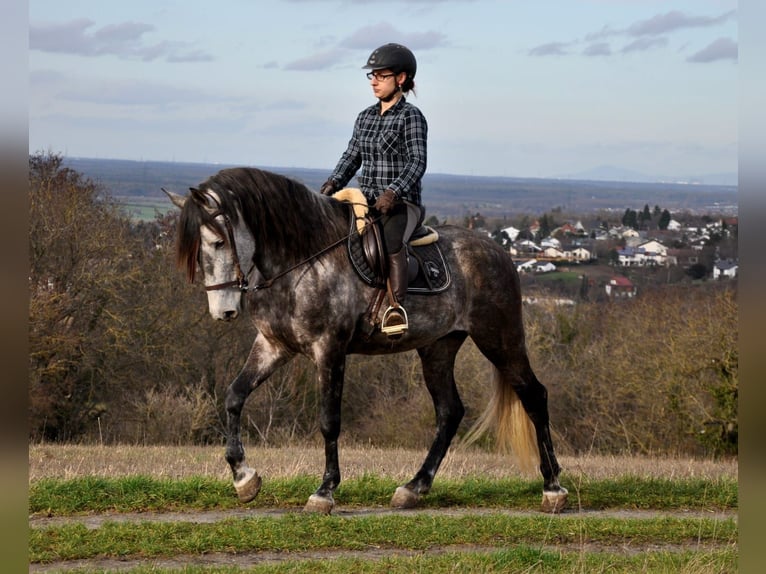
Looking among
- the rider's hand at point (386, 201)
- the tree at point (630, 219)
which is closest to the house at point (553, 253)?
the tree at point (630, 219)

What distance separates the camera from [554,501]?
8586mm

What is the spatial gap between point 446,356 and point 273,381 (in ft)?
92.7

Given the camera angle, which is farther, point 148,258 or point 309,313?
point 148,258

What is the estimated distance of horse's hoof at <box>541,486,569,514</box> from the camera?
8.57m

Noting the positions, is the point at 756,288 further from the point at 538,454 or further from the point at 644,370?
the point at 644,370

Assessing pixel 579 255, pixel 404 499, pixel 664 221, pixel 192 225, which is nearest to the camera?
pixel 192 225

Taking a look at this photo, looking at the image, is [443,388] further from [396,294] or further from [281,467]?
[281,467]

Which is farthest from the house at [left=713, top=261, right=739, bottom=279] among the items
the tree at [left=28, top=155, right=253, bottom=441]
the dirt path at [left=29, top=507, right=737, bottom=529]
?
the dirt path at [left=29, top=507, right=737, bottom=529]

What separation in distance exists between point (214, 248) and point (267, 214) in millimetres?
614

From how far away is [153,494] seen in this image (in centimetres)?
807

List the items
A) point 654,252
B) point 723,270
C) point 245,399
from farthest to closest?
point 654,252, point 723,270, point 245,399

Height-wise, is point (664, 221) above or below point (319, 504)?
above

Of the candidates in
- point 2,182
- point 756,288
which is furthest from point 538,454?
point 2,182

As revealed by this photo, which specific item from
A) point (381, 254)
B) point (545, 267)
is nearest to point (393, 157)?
point (381, 254)
